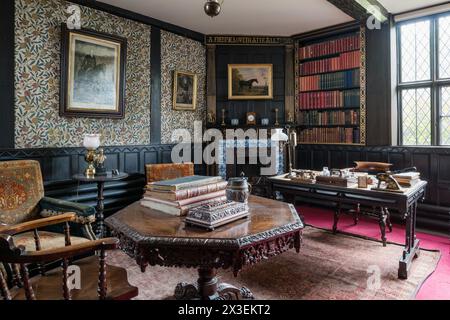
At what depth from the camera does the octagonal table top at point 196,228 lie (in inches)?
53.5

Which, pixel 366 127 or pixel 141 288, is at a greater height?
pixel 366 127

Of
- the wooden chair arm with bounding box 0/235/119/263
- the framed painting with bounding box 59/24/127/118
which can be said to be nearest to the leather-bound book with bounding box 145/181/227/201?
the wooden chair arm with bounding box 0/235/119/263

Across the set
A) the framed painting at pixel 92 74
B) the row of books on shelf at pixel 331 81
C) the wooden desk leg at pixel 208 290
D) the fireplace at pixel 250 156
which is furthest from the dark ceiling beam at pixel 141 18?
the wooden desk leg at pixel 208 290

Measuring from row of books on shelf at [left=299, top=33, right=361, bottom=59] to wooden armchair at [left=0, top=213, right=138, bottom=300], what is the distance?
514cm

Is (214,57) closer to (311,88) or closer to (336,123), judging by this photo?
(311,88)

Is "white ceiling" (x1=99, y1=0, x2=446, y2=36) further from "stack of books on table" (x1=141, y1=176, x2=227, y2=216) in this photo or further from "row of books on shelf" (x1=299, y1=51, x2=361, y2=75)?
"stack of books on table" (x1=141, y1=176, x2=227, y2=216)

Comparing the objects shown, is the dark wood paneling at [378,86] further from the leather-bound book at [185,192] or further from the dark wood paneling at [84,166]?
the leather-bound book at [185,192]

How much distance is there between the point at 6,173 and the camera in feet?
9.46

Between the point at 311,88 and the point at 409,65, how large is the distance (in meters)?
1.58

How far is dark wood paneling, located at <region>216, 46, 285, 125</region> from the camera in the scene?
5.93 meters

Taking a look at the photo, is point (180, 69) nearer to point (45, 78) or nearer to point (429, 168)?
point (45, 78)

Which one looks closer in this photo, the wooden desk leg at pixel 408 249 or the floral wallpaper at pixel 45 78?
the wooden desk leg at pixel 408 249
